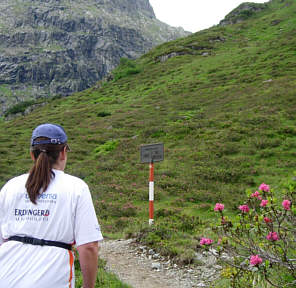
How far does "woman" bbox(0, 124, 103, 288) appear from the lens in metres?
2.21

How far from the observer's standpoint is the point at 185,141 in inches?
744

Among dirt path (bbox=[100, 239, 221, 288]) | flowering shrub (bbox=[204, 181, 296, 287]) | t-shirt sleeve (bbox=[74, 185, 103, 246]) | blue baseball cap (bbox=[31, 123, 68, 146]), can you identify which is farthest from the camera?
dirt path (bbox=[100, 239, 221, 288])

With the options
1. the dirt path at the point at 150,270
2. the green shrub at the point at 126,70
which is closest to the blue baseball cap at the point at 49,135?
the dirt path at the point at 150,270

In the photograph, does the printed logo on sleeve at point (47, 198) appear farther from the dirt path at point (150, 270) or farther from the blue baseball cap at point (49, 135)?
the dirt path at point (150, 270)

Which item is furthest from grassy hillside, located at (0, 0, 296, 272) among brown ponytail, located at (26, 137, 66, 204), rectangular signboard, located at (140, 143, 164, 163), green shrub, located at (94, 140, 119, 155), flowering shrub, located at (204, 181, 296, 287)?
brown ponytail, located at (26, 137, 66, 204)

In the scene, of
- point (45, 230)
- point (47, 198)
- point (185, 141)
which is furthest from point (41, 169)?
point (185, 141)

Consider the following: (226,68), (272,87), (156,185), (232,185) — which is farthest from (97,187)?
(226,68)

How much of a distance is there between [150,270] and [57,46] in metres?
153

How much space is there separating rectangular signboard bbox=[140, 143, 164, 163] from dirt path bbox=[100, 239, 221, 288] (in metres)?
2.53

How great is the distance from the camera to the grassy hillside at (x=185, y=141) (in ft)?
34.3

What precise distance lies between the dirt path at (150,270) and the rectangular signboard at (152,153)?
2534 mm

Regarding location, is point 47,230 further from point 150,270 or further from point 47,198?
point 150,270

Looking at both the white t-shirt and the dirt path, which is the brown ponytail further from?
the dirt path

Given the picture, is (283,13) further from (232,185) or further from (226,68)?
(232,185)
